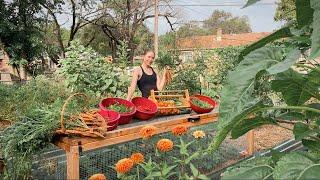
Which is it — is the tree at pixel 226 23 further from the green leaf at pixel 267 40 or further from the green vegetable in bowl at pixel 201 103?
the green leaf at pixel 267 40

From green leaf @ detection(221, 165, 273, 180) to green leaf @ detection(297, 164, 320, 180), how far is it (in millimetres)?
119

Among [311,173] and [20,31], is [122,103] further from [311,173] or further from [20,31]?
[20,31]

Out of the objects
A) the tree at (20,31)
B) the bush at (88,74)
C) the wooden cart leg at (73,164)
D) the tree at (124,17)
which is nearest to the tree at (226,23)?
the tree at (124,17)

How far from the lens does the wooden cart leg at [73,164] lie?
242 cm

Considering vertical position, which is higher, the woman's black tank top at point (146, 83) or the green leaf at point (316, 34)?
the green leaf at point (316, 34)

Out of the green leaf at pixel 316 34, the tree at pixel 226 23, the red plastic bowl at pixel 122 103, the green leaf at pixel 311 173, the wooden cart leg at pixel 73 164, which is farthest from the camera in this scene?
the tree at pixel 226 23

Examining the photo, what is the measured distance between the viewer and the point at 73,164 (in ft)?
7.97

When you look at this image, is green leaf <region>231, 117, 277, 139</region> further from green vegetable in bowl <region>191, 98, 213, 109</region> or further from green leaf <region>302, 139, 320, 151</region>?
green vegetable in bowl <region>191, 98, 213, 109</region>

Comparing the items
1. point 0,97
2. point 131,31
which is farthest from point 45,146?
point 131,31

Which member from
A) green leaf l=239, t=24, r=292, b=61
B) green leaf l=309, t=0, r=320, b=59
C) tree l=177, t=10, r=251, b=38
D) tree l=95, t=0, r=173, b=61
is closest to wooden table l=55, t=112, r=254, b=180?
green leaf l=239, t=24, r=292, b=61

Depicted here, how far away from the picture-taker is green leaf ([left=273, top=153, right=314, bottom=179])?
3.20 feet

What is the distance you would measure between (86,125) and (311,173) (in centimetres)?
188

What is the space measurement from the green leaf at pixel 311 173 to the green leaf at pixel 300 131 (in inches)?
5.1

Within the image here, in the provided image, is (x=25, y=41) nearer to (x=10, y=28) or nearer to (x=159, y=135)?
(x=10, y=28)
